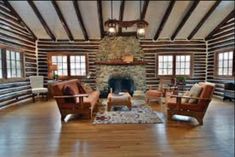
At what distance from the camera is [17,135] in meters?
3.71

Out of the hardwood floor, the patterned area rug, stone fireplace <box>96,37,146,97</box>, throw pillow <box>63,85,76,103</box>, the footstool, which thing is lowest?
the hardwood floor

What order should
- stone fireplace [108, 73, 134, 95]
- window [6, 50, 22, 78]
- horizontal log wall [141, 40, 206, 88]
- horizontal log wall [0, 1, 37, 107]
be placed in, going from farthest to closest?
horizontal log wall [141, 40, 206, 88] < stone fireplace [108, 73, 134, 95] < window [6, 50, 22, 78] < horizontal log wall [0, 1, 37, 107]

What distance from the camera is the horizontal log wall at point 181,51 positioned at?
907cm

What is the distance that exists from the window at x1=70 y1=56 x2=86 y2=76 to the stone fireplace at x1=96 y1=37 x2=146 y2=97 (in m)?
0.62

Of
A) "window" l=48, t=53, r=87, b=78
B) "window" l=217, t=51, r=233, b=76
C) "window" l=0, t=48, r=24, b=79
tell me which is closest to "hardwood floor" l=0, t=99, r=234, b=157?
"window" l=0, t=48, r=24, b=79

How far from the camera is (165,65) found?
916 centimetres

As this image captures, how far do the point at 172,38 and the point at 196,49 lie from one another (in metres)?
1.23

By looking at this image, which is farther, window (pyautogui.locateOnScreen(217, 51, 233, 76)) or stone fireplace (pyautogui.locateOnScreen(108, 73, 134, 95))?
stone fireplace (pyautogui.locateOnScreen(108, 73, 134, 95))

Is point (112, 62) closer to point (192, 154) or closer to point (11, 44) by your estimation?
point (11, 44)

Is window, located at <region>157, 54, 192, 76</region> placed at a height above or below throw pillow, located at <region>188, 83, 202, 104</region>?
above

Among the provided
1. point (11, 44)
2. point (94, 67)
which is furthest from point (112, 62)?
point (11, 44)

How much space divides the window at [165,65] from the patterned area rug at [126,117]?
3.92 meters

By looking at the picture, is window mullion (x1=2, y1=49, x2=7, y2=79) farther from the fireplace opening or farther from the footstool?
the footstool

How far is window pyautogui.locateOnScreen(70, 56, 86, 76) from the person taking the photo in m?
8.96
